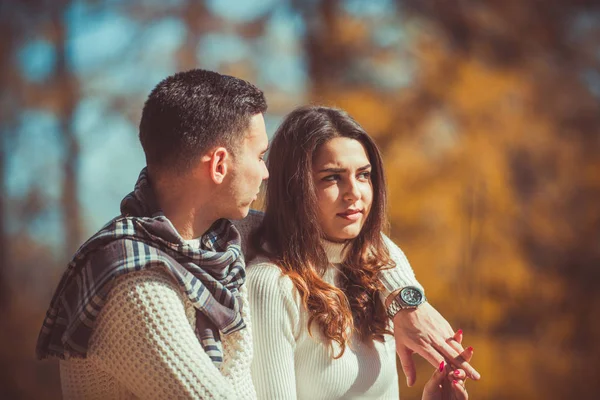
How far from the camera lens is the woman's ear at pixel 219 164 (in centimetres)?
140

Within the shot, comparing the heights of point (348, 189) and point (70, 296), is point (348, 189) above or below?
above

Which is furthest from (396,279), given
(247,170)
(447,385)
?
(247,170)

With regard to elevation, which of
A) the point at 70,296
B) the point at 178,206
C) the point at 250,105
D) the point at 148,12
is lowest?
the point at 70,296

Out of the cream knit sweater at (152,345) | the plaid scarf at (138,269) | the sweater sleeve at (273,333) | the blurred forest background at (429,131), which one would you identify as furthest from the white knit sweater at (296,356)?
the blurred forest background at (429,131)

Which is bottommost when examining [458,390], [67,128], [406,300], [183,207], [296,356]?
[458,390]

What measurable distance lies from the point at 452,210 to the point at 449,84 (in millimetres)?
809

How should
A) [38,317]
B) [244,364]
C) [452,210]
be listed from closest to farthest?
[244,364], [38,317], [452,210]

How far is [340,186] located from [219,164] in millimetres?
476

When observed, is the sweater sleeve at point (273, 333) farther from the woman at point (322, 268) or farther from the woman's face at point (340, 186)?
the woman's face at point (340, 186)

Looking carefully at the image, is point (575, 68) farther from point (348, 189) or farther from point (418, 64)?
Answer: point (348, 189)

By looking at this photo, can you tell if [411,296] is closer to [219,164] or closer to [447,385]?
[447,385]

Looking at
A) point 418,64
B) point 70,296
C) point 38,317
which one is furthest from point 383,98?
point 70,296

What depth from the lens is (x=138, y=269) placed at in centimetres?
124

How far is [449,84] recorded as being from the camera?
4.33 metres
